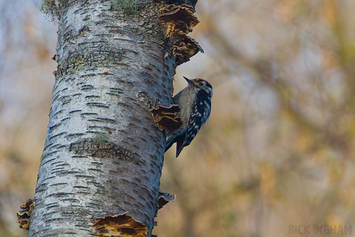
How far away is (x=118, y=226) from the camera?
1.75 metres

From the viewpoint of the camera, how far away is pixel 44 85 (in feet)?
25.5

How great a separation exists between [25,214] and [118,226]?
568 millimetres

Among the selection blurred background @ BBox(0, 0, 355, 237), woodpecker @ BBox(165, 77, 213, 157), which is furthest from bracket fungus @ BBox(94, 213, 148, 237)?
blurred background @ BBox(0, 0, 355, 237)

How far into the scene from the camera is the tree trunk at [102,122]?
1820 millimetres

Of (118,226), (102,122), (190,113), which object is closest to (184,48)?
(102,122)

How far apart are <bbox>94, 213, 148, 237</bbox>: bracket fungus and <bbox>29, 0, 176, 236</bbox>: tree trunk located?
5 cm

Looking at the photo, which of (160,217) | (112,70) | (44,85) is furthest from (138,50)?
(160,217)

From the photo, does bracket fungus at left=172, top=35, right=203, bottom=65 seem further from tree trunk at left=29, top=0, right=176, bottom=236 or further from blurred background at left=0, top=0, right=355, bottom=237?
Answer: blurred background at left=0, top=0, right=355, bottom=237

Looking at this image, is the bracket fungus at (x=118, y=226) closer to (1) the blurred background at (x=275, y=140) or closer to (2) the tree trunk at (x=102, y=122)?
(2) the tree trunk at (x=102, y=122)

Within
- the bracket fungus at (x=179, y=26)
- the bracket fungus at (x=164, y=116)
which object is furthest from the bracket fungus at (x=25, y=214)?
the bracket fungus at (x=179, y=26)

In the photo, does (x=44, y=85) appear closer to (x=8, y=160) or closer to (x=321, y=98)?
(x=8, y=160)

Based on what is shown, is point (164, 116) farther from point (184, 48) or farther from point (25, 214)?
point (25, 214)

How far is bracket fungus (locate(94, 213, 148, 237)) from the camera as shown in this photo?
5.63 ft

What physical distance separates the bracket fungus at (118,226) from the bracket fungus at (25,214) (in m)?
0.46
